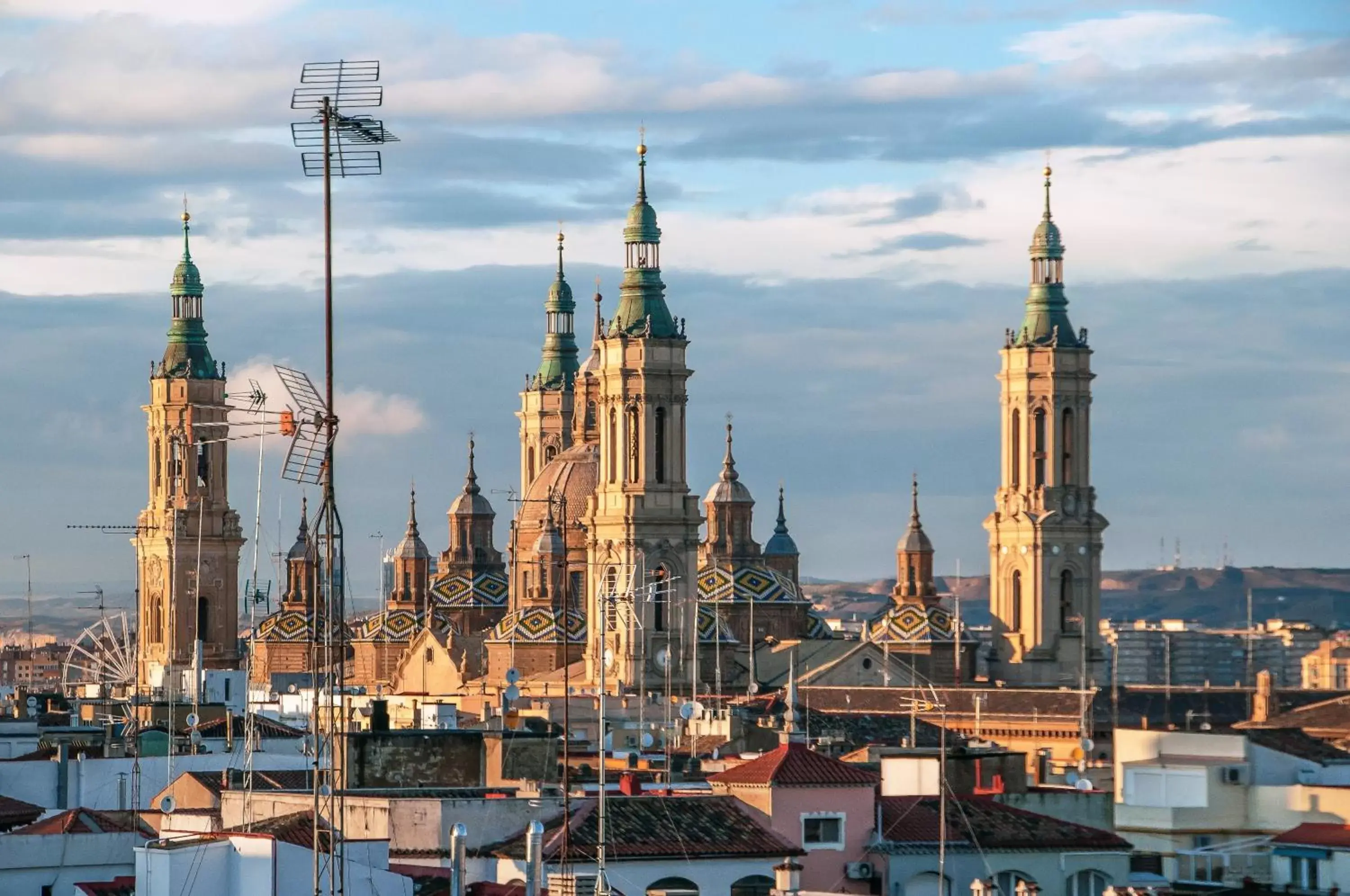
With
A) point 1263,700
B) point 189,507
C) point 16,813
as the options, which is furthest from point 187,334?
point 16,813

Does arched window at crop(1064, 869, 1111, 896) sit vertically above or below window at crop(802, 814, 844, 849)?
below

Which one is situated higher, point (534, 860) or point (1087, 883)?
point (534, 860)

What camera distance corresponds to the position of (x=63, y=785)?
53.6m

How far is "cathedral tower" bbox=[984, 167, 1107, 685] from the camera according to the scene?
4685 inches

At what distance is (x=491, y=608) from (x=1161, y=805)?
9070 cm

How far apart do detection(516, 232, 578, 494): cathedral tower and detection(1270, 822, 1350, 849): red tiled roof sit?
10049 centimetres

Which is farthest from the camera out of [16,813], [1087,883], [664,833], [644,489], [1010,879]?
[644,489]

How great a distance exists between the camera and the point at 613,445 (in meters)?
112

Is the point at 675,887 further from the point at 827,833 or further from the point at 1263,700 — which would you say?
the point at 1263,700

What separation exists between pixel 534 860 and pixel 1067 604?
3455 inches

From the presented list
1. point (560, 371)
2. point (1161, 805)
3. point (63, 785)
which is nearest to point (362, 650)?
point (560, 371)

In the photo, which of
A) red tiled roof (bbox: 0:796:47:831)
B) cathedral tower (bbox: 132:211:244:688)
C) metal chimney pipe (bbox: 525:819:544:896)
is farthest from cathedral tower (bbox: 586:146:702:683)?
metal chimney pipe (bbox: 525:819:544:896)

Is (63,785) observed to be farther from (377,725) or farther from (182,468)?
(182,468)

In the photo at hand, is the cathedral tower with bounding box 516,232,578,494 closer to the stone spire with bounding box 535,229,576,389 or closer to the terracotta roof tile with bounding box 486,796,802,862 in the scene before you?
the stone spire with bounding box 535,229,576,389
